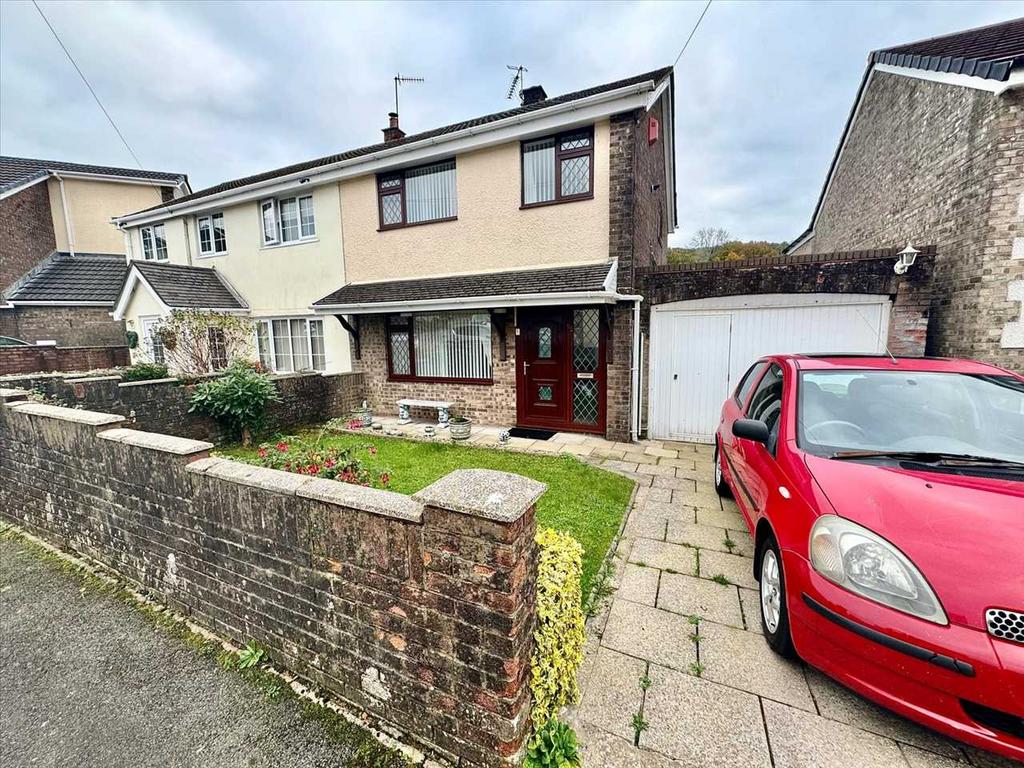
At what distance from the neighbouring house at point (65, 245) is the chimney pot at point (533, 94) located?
1349 centimetres

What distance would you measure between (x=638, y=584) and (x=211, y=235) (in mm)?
14728

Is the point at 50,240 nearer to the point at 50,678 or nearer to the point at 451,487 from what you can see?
the point at 50,678

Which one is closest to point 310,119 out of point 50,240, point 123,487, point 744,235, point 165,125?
point 165,125

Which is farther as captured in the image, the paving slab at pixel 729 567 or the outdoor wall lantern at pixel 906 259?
the outdoor wall lantern at pixel 906 259

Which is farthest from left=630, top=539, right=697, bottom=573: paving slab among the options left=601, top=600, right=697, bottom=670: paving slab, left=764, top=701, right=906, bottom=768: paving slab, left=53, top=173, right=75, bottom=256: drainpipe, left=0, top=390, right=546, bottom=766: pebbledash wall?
left=53, top=173, right=75, bottom=256: drainpipe

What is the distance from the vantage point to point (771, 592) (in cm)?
256

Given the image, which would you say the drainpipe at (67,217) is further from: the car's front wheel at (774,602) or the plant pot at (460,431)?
the car's front wheel at (774,602)

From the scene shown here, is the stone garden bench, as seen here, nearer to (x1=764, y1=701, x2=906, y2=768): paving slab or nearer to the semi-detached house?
the semi-detached house

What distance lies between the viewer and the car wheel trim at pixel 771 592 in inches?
96.7

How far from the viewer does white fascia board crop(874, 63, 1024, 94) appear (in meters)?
5.05

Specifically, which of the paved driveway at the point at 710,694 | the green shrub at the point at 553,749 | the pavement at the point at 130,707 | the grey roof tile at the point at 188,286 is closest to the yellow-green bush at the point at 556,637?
the green shrub at the point at 553,749

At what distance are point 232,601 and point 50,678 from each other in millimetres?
1121

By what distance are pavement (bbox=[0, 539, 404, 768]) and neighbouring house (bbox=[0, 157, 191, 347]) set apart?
1438 cm

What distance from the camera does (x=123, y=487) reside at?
321 centimetres
